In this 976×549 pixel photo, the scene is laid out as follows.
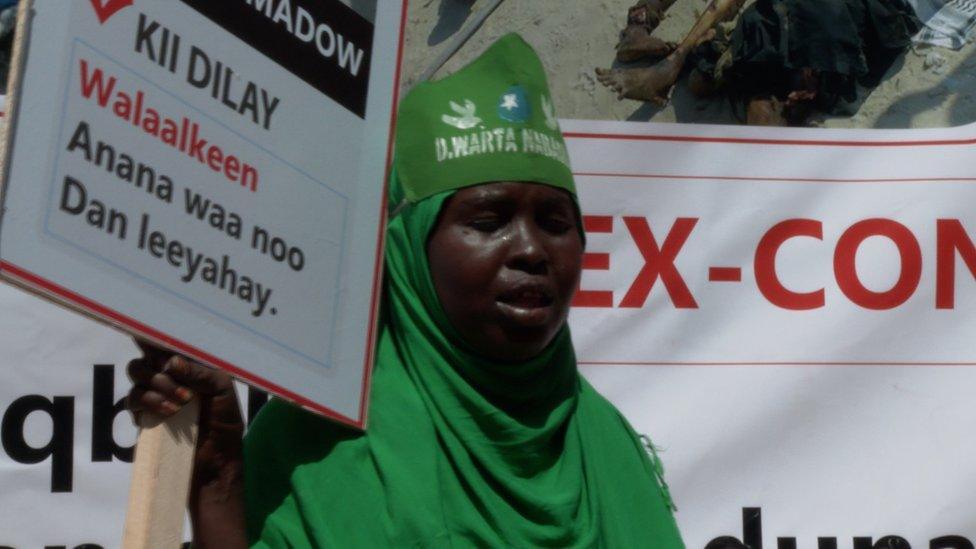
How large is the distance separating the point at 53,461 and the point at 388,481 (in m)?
1.24

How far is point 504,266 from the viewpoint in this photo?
2193mm

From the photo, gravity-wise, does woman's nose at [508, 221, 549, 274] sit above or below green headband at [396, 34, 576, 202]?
below

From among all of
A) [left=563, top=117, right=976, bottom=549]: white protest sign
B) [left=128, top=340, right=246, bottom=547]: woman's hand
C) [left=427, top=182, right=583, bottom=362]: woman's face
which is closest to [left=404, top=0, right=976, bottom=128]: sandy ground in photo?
[left=563, top=117, right=976, bottom=549]: white protest sign

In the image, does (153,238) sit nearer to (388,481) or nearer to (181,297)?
(181,297)

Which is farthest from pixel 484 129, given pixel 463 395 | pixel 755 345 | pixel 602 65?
pixel 602 65

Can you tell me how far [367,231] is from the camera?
2.16 meters

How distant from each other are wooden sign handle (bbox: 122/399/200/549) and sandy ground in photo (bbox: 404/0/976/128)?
8.77ft

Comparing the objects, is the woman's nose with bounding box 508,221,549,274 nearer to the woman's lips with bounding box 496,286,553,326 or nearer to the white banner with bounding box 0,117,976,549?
the woman's lips with bounding box 496,286,553,326

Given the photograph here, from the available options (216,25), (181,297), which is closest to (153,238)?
(181,297)

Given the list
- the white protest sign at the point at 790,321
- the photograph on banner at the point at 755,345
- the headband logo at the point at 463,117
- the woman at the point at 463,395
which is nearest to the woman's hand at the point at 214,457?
the woman at the point at 463,395

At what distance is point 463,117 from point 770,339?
49.0 inches

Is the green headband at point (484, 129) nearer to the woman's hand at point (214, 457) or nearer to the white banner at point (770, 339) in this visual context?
the woman's hand at point (214, 457)

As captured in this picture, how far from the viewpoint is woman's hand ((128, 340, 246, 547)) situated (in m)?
1.97

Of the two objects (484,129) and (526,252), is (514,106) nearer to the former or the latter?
(484,129)
